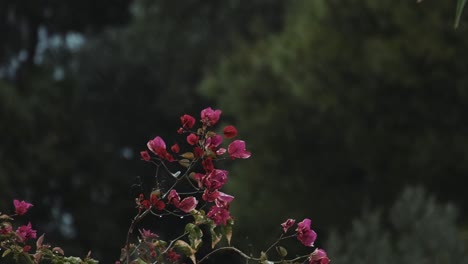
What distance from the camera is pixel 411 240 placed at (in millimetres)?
11922

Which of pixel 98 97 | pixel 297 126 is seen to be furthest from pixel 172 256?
pixel 98 97

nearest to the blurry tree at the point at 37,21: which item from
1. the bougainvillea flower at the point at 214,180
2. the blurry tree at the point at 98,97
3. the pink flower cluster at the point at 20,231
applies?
the blurry tree at the point at 98,97

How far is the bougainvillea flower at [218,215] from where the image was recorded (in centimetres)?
329

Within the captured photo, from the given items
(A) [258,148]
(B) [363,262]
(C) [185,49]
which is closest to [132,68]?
(C) [185,49]

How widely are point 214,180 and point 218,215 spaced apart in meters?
0.10

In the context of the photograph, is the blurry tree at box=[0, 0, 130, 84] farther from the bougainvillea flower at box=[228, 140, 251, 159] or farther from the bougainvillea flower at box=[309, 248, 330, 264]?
the bougainvillea flower at box=[309, 248, 330, 264]

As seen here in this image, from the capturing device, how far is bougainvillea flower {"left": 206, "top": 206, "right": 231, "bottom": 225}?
3.29 meters

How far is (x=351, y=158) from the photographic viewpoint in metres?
18.3

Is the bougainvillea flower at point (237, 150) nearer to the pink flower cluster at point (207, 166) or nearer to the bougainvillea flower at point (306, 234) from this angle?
the pink flower cluster at point (207, 166)

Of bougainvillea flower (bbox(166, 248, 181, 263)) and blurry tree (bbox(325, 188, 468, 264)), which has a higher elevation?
blurry tree (bbox(325, 188, 468, 264))

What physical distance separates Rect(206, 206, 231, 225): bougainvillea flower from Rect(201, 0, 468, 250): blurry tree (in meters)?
13.8

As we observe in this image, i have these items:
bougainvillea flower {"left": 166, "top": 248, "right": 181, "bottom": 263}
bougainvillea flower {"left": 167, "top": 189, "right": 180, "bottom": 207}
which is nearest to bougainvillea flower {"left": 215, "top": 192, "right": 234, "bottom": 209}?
bougainvillea flower {"left": 167, "top": 189, "right": 180, "bottom": 207}

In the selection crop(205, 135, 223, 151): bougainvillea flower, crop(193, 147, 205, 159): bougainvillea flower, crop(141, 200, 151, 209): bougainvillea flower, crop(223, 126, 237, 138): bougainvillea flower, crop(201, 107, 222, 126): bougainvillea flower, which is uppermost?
crop(201, 107, 222, 126): bougainvillea flower

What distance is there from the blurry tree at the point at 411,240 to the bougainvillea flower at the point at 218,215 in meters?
A: 8.28
